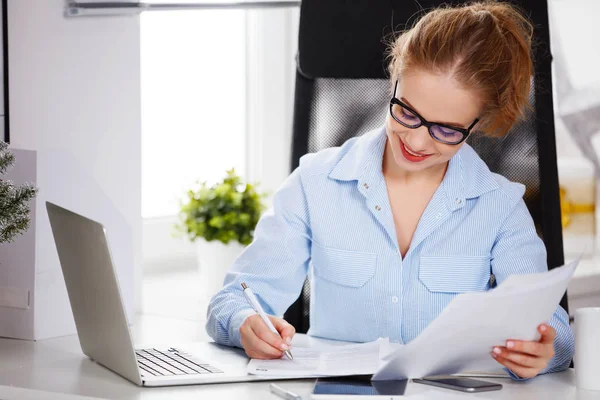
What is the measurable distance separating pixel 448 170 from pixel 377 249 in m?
0.20

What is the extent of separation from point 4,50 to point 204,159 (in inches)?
67.4

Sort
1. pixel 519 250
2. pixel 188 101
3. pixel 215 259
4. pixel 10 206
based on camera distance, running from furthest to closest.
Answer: pixel 188 101 < pixel 215 259 < pixel 519 250 < pixel 10 206

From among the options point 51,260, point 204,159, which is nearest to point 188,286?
point 204,159

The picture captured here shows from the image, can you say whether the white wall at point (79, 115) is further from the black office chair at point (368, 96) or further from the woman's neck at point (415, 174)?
the woman's neck at point (415, 174)

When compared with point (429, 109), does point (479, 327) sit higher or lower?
lower

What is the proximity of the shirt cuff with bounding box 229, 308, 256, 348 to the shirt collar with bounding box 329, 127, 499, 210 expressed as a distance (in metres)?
0.33

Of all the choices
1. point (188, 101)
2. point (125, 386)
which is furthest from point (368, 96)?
point (188, 101)

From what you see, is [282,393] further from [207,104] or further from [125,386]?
[207,104]

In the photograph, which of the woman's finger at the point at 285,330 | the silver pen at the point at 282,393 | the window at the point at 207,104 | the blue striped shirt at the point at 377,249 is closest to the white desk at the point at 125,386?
the silver pen at the point at 282,393

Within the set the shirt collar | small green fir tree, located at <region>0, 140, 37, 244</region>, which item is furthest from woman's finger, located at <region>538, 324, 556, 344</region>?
small green fir tree, located at <region>0, 140, 37, 244</region>

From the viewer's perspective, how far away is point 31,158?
5.17ft

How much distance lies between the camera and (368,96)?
1779 mm

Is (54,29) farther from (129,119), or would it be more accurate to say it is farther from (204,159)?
(204,159)

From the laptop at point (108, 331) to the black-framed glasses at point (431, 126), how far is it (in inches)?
17.9
